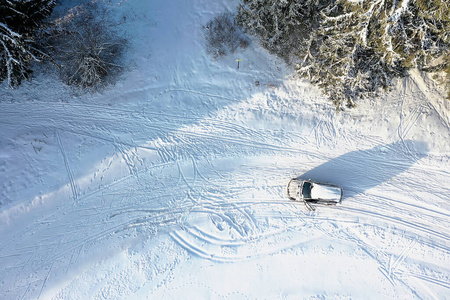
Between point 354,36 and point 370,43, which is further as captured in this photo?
point 370,43

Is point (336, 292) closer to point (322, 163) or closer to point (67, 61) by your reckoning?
point (322, 163)

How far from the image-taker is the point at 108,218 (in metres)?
12.1

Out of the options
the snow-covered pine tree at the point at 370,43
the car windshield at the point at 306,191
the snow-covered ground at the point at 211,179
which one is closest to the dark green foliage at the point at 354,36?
the snow-covered pine tree at the point at 370,43

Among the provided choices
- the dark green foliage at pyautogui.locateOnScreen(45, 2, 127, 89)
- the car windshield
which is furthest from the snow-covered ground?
the car windshield

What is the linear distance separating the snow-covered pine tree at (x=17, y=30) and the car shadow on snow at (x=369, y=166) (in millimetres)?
12793

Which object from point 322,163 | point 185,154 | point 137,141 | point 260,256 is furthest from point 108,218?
point 322,163

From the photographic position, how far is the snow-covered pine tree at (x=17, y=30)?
30.3ft

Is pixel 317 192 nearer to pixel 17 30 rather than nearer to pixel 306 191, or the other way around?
A: pixel 306 191

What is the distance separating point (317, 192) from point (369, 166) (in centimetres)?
307

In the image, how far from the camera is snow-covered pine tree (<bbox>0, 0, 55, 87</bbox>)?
363 inches

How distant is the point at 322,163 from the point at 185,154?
648 cm

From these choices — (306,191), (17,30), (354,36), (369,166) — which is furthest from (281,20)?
(17,30)

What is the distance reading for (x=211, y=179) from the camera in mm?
12406

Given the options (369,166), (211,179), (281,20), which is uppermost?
(281,20)
